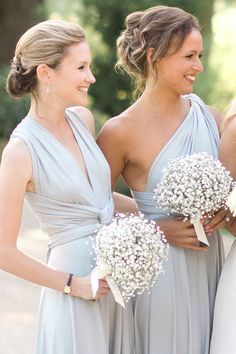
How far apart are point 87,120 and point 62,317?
0.95 m

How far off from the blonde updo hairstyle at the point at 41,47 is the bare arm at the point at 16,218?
31cm

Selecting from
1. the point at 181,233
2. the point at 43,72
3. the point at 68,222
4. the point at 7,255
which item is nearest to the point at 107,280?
the point at 68,222

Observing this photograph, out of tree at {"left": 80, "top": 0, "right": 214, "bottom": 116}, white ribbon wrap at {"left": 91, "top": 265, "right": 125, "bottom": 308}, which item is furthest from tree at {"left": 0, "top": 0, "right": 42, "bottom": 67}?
white ribbon wrap at {"left": 91, "top": 265, "right": 125, "bottom": 308}

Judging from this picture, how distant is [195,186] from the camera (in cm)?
385

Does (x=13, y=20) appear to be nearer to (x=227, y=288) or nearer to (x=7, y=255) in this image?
(x=227, y=288)

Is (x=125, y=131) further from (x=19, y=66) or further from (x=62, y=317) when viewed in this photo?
(x=62, y=317)

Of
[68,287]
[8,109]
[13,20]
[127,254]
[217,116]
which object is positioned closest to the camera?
[127,254]

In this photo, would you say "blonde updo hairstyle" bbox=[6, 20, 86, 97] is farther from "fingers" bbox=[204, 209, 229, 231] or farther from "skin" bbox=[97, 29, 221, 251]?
"fingers" bbox=[204, 209, 229, 231]

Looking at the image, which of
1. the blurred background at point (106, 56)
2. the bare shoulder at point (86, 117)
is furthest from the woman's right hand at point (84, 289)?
the blurred background at point (106, 56)

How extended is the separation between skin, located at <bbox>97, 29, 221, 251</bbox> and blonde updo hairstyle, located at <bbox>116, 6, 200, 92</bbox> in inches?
1.3

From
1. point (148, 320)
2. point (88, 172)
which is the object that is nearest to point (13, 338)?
point (148, 320)

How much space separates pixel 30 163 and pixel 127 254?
550 millimetres

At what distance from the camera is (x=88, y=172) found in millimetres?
3814

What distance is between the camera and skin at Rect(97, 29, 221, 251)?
4.12 metres
